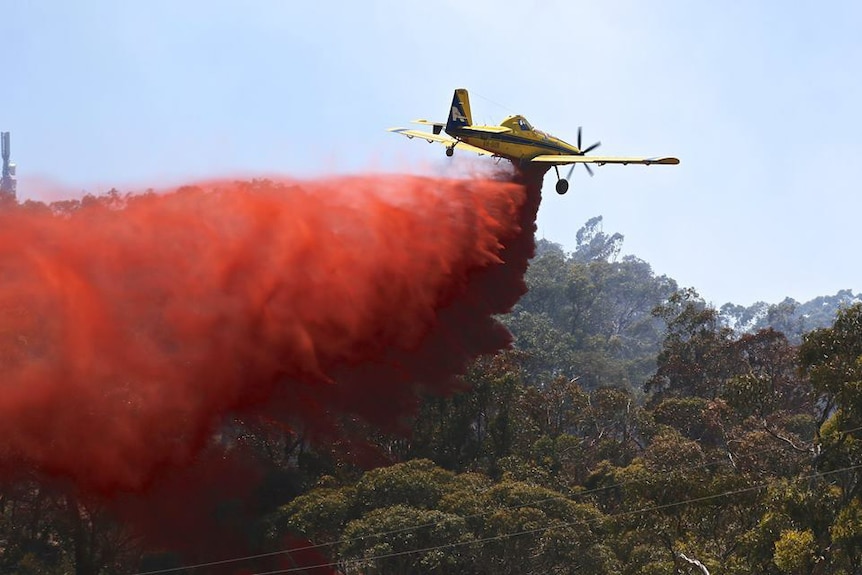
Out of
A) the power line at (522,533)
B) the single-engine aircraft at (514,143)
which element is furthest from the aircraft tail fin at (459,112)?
the power line at (522,533)

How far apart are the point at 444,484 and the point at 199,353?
12421mm

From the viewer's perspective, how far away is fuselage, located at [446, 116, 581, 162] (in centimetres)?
4794

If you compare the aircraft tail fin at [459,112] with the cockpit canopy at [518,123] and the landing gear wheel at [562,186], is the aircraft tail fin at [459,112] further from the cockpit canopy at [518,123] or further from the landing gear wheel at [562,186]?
the landing gear wheel at [562,186]

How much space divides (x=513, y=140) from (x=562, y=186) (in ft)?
9.72

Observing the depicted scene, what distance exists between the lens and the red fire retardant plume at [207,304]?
41.2 meters

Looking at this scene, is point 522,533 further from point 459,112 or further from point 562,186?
point 459,112

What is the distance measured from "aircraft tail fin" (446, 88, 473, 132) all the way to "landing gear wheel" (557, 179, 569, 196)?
492 centimetres

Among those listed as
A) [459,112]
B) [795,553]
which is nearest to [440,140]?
[459,112]

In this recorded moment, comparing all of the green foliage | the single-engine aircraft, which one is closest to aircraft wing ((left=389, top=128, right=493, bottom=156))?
the single-engine aircraft

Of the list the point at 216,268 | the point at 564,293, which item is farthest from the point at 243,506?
the point at 564,293

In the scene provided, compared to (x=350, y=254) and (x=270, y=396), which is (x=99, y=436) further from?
(x=350, y=254)

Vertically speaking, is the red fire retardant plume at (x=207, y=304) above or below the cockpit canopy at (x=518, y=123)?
below

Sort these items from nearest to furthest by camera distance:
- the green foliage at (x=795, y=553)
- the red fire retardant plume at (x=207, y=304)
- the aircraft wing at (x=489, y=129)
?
the green foliage at (x=795, y=553), the red fire retardant plume at (x=207, y=304), the aircraft wing at (x=489, y=129)

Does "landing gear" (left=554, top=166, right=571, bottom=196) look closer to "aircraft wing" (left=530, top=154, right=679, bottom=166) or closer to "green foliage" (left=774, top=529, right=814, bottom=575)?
"aircraft wing" (left=530, top=154, right=679, bottom=166)
